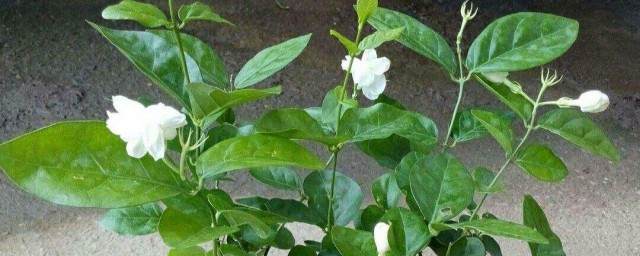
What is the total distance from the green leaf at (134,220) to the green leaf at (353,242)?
0.62 feet

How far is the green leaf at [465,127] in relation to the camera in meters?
0.72

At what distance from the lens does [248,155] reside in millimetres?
520

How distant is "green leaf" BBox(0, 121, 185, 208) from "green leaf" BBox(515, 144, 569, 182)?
12.5 inches

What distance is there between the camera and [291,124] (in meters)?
0.58

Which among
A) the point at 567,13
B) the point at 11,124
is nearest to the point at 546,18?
the point at 11,124

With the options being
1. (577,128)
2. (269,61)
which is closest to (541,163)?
(577,128)

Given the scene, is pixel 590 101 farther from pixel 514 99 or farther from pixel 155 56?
pixel 155 56

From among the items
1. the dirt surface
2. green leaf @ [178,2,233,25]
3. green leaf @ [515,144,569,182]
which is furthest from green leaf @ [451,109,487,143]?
the dirt surface

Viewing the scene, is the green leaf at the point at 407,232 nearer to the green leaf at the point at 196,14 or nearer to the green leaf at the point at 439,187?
the green leaf at the point at 439,187

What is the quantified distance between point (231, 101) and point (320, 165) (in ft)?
0.24

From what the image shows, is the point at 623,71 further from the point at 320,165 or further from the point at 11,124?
the point at 320,165

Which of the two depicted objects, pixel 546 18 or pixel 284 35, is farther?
pixel 284 35

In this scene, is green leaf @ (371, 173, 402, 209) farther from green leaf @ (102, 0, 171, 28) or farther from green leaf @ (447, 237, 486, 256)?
green leaf @ (102, 0, 171, 28)

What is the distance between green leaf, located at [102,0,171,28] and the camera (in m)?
0.54
